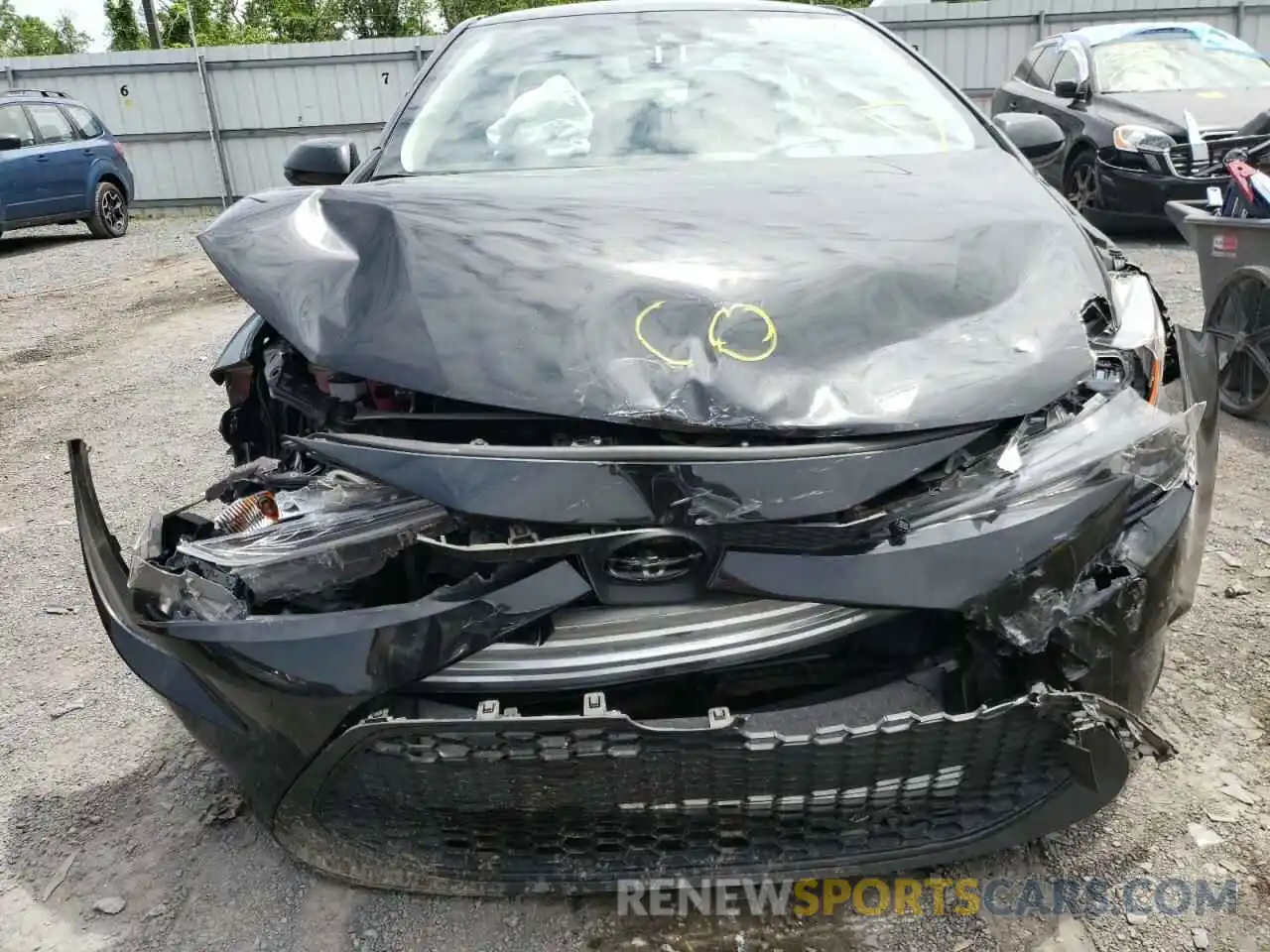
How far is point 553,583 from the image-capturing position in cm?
154

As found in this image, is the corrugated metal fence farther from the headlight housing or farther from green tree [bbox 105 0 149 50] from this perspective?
green tree [bbox 105 0 149 50]

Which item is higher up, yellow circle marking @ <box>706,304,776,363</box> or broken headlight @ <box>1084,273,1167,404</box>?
yellow circle marking @ <box>706,304,776,363</box>

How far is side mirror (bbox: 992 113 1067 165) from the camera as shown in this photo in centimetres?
288

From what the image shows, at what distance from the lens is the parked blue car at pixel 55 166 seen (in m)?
10.5

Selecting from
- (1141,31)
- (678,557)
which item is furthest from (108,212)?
(678,557)

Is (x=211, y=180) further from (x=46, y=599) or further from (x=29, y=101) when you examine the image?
(x=46, y=599)

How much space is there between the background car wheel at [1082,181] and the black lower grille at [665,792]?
7.28 m

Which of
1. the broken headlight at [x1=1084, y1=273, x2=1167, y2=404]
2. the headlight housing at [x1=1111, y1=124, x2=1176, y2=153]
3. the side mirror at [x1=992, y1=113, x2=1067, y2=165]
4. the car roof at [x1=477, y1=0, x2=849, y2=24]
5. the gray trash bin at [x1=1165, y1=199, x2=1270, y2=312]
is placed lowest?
the headlight housing at [x1=1111, y1=124, x2=1176, y2=153]

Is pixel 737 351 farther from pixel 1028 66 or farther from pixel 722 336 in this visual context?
A: pixel 1028 66

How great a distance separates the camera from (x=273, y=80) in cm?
1389

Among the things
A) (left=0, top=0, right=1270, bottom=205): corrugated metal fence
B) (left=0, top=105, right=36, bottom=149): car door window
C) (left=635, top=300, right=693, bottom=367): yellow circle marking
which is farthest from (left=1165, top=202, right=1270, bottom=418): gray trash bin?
(left=0, top=105, right=36, bottom=149): car door window

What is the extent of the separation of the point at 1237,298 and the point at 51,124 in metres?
11.7

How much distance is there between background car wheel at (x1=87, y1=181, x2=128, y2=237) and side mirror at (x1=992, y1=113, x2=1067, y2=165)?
1122cm

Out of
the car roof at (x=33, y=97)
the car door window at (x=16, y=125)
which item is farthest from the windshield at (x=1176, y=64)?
the car roof at (x=33, y=97)
